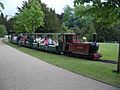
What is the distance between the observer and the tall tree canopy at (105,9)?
16.1 m

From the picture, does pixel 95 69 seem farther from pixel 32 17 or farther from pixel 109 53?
pixel 32 17

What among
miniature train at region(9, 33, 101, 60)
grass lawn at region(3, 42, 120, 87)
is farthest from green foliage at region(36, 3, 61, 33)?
grass lawn at region(3, 42, 120, 87)

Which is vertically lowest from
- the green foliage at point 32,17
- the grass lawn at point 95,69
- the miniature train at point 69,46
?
the grass lawn at point 95,69

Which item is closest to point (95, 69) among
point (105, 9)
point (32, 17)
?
point (105, 9)

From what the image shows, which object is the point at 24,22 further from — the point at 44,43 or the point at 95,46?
the point at 95,46

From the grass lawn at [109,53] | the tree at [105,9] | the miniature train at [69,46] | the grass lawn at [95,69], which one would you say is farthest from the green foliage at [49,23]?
the tree at [105,9]

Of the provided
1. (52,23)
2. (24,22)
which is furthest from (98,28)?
(24,22)

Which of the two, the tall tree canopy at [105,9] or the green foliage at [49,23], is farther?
the green foliage at [49,23]

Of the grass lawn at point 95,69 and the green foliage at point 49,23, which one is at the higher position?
the green foliage at point 49,23

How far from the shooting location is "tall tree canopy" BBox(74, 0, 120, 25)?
Answer: 1609 centimetres

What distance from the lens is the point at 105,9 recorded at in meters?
16.1

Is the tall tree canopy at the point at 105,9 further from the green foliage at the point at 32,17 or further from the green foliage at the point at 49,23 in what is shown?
the green foliage at the point at 49,23

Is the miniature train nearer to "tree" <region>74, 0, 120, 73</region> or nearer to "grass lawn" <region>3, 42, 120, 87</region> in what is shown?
"grass lawn" <region>3, 42, 120, 87</region>

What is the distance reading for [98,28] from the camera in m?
97.5
